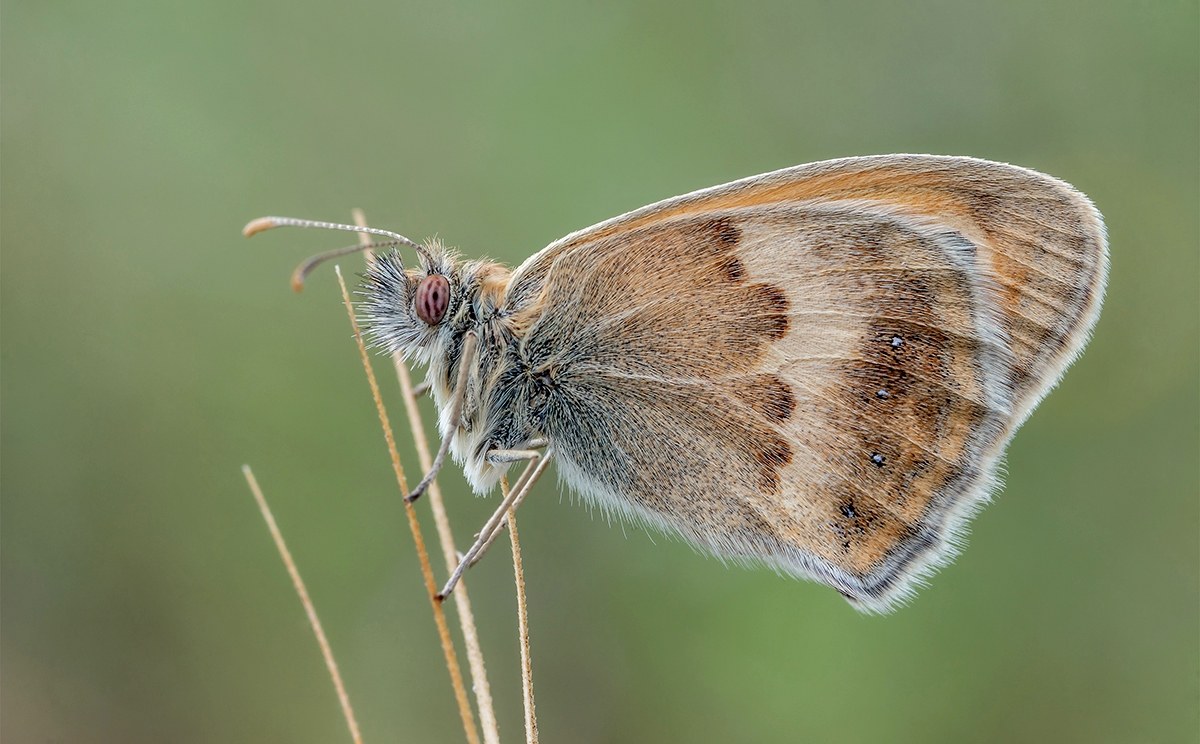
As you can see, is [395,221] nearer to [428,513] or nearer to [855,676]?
[428,513]

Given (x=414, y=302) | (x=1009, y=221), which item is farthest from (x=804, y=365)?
(x=414, y=302)

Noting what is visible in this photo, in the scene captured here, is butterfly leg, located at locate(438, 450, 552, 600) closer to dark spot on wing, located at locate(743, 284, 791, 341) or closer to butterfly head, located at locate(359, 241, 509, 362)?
butterfly head, located at locate(359, 241, 509, 362)

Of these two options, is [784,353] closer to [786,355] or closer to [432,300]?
[786,355]

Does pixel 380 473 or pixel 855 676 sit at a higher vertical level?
pixel 380 473

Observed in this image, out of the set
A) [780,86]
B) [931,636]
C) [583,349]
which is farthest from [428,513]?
[780,86]

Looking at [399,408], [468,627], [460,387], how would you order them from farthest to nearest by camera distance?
1. [399,408]
2. [460,387]
3. [468,627]
